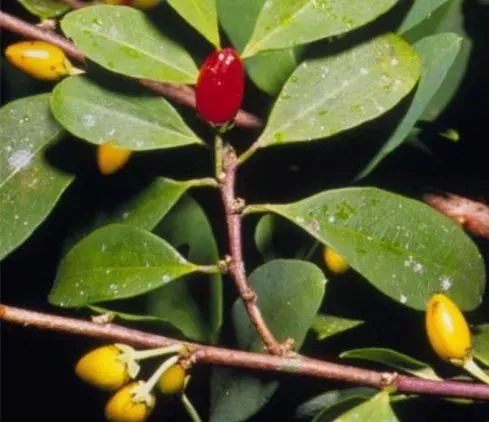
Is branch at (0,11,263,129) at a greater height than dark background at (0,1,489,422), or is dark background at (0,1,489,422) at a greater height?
branch at (0,11,263,129)

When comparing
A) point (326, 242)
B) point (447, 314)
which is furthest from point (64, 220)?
point (447, 314)

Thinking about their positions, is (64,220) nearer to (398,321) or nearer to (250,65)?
(250,65)

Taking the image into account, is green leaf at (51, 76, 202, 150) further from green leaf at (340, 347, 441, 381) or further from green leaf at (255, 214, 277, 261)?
green leaf at (340, 347, 441, 381)

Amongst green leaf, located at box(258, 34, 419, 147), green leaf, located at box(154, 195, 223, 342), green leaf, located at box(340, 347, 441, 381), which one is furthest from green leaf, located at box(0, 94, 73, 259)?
green leaf, located at box(340, 347, 441, 381)

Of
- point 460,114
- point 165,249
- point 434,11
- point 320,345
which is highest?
point 434,11

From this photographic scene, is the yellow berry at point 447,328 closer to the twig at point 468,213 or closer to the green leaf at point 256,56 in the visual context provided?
the twig at point 468,213

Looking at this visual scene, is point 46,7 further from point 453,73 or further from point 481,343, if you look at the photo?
point 481,343

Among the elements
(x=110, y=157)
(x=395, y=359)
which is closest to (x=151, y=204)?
(x=110, y=157)
